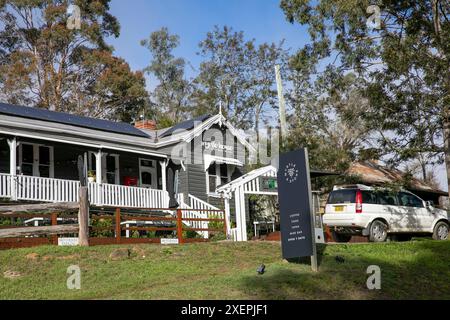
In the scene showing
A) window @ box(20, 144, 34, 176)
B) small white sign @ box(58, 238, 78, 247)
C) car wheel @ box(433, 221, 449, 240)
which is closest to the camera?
small white sign @ box(58, 238, 78, 247)

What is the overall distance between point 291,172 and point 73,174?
14842 millimetres

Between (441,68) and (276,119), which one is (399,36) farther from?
(276,119)

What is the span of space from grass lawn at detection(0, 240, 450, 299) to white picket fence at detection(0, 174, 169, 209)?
6.23 metres

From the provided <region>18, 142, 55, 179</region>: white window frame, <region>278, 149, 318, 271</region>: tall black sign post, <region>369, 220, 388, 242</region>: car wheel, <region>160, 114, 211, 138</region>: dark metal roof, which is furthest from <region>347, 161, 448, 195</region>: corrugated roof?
<region>278, 149, 318, 271</region>: tall black sign post

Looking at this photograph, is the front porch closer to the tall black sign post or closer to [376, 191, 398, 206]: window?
[376, 191, 398, 206]: window

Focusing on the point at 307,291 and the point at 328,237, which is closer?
the point at 307,291

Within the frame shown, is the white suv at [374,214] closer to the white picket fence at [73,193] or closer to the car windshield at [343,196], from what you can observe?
the car windshield at [343,196]

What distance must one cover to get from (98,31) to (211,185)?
16532mm

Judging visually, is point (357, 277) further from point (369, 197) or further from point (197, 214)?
point (197, 214)

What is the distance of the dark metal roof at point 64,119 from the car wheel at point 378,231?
11876 mm

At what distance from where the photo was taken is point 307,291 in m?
11.1

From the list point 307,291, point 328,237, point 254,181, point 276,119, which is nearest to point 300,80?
point 276,119

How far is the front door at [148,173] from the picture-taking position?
91.6 ft

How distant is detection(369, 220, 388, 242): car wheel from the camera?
A: 19688 mm
